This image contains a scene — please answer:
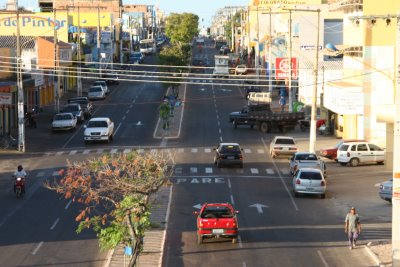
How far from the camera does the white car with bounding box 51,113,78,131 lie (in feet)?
232

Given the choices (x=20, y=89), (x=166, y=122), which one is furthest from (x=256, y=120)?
(x=20, y=89)

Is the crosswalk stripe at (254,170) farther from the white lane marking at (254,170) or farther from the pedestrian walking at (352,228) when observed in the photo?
the pedestrian walking at (352,228)

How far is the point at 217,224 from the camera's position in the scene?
31953mm

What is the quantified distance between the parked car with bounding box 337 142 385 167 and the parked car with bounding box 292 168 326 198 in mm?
11746

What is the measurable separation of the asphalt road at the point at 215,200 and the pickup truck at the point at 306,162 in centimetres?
73

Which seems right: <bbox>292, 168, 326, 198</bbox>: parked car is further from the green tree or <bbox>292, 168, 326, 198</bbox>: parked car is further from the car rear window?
the green tree

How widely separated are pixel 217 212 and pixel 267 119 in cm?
3894

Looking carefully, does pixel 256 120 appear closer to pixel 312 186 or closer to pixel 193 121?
pixel 193 121

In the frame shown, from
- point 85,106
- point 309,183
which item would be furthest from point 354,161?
point 85,106

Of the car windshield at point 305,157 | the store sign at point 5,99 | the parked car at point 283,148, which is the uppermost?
the store sign at point 5,99

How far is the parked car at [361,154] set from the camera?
5469 centimetres

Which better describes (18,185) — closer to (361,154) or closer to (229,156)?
(229,156)

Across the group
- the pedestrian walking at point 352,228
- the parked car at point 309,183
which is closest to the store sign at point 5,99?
the parked car at point 309,183

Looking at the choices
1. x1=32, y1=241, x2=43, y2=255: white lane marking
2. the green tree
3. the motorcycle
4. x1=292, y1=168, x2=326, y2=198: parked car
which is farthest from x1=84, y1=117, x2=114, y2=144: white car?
the green tree
